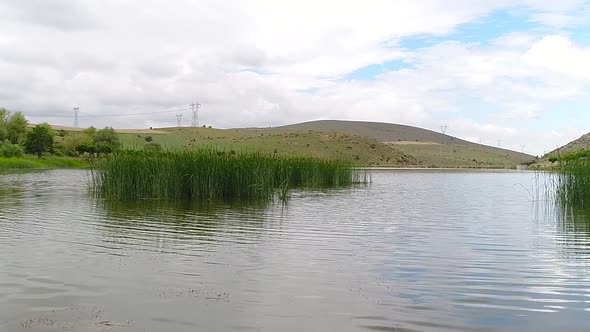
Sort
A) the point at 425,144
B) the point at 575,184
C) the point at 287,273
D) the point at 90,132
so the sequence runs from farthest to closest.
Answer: the point at 425,144, the point at 90,132, the point at 575,184, the point at 287,273

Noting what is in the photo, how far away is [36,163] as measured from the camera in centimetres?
5259

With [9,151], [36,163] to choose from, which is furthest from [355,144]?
[9,151]

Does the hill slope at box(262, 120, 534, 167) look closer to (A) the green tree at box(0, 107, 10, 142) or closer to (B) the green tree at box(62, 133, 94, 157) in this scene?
(B) the green tree at box(62, 133, 94, 157)

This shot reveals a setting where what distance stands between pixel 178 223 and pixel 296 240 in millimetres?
3217

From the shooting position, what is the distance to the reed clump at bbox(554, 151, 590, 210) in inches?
668

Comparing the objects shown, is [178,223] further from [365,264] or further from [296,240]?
[365,264]

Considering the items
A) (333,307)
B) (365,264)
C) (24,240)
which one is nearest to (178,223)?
(24,240)

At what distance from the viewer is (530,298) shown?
6.40 m

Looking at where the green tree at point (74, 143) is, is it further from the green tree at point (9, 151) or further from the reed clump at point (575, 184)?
the reed clump at point (575, 184)

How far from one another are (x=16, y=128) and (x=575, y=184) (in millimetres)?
69189

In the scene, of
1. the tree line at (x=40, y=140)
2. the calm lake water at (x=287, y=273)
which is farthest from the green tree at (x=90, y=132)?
the calm lake water at (x=287, y=273)

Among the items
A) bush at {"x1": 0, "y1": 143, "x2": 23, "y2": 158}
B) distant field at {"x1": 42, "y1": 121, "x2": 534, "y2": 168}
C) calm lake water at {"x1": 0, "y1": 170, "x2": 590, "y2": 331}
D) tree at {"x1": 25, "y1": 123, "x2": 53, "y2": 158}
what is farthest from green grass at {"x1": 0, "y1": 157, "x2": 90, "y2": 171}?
calm lake water at {"x1": 0, "y1": 170, "x2": 590, "y2": 331}

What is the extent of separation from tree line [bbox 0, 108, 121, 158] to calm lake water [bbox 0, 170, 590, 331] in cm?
4660

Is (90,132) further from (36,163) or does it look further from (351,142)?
(351,142)
